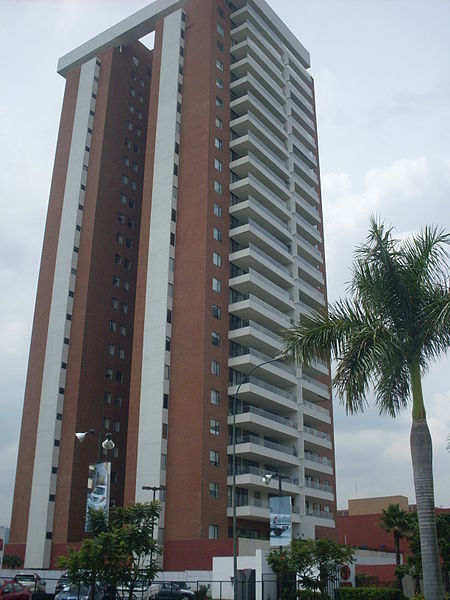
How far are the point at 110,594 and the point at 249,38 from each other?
7345 cm

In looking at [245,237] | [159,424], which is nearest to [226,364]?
[159,424]

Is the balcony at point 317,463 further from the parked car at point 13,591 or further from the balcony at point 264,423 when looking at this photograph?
the parked car at point 13,591

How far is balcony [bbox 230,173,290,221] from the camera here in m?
77.9

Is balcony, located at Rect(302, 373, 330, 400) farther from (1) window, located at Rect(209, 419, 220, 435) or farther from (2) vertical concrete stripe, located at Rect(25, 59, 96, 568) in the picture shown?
(2) vertical concrete stripe, located at Rect(25, 59, 96, 568)

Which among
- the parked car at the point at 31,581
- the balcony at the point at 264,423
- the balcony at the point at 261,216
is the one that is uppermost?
the balcony at the point at 261,216

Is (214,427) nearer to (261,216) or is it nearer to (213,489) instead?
(213,489)

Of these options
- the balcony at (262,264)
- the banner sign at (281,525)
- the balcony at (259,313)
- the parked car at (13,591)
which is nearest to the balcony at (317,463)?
the balcony at (259,313)

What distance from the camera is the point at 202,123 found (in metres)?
77.4

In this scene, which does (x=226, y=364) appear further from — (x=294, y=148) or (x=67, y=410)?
(x=294, y=148)

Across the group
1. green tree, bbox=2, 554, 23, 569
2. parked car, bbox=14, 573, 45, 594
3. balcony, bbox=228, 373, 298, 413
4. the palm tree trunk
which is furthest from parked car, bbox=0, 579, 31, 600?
green tree, bbox=2, 554, 23, 569

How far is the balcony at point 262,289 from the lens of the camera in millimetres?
73125

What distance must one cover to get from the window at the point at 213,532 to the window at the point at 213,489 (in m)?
2.72

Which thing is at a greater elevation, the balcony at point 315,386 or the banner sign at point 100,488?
the balcony at point 315,386

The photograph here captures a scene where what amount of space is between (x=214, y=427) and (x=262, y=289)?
17.7 m
